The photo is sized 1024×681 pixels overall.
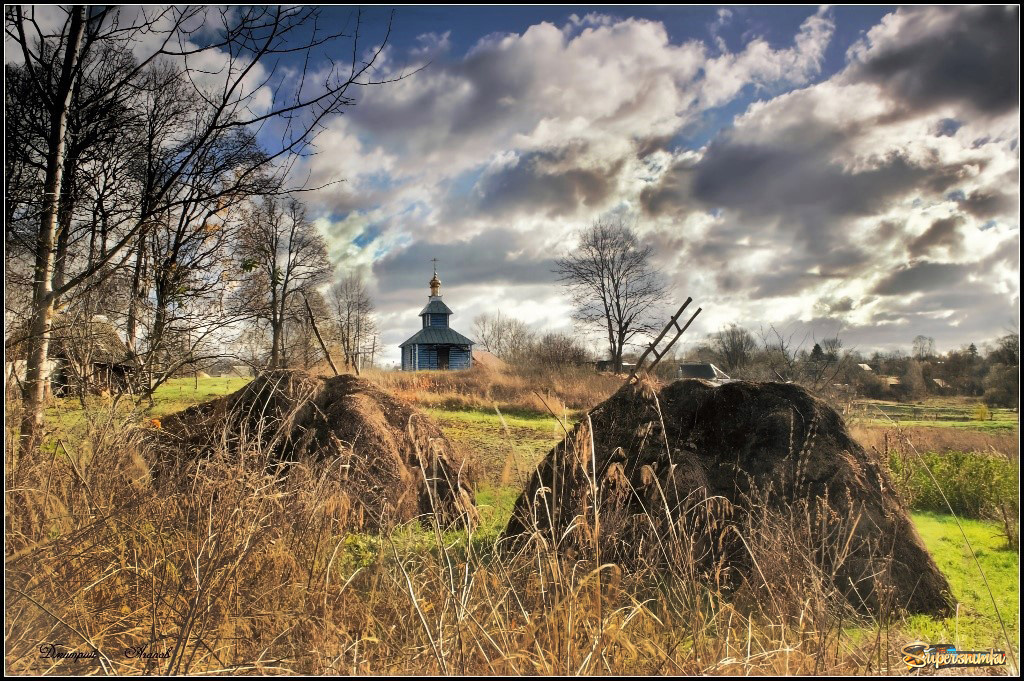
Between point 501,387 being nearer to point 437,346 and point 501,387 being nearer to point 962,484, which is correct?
point 962,484

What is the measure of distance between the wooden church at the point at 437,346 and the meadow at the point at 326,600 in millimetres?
38028

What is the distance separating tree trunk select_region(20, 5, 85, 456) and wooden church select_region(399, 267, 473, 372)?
37551 mm

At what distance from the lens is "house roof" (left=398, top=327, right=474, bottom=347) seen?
42.7 m

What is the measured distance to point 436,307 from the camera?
44.8 metres

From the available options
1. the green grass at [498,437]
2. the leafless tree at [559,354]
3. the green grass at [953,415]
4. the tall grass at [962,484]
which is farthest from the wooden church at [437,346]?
the tall grass at [962,484]

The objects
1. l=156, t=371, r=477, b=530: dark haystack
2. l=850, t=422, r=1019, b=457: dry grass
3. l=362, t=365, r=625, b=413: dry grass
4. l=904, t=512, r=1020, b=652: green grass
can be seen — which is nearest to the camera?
l=904, t=512, r=1020, b=652: green grass

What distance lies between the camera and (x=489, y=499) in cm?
634

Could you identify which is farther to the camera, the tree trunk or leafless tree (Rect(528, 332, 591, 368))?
leafless tree (Rect(528, 332, 591, 368))

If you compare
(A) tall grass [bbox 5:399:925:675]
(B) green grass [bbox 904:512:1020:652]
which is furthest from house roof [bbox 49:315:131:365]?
(B) green grass [bbox 904:512:1020:652]

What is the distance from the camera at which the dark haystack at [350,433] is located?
5.22 m

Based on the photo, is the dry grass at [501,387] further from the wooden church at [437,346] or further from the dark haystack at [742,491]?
the wooden church at [437,346]

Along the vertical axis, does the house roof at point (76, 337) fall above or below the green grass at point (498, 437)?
above

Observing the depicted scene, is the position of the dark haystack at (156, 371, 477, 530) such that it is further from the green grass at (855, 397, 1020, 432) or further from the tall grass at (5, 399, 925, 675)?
the green grass at (855, 397, 1020, 432)

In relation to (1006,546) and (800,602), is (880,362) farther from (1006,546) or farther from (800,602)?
(800,602)
